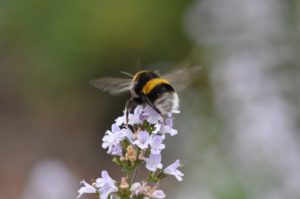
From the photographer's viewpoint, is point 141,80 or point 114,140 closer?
point 114,140

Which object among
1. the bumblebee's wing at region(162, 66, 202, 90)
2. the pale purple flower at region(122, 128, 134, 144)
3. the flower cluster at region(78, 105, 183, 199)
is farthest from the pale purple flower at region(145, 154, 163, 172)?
the bumblebee's wing at region(162, 66, 202, 90)

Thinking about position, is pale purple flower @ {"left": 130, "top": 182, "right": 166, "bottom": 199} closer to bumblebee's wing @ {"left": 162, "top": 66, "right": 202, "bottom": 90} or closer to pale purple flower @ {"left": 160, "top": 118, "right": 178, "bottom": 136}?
pale purple flower @ {"left": 160, "top": 118, "right": 178, "bottom": 136}

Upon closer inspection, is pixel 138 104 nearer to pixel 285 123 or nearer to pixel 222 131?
pixel 222 131

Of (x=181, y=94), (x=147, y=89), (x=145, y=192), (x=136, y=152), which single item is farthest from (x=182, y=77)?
(x=181, y=94)

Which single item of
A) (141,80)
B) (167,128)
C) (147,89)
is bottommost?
(167,128)

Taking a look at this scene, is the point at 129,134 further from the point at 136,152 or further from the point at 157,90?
the point at 157,90

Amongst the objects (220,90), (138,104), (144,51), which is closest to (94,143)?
(144,51)

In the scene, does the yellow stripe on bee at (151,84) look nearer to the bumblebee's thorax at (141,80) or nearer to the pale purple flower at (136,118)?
the bumblebee's thorax at (141,80)
